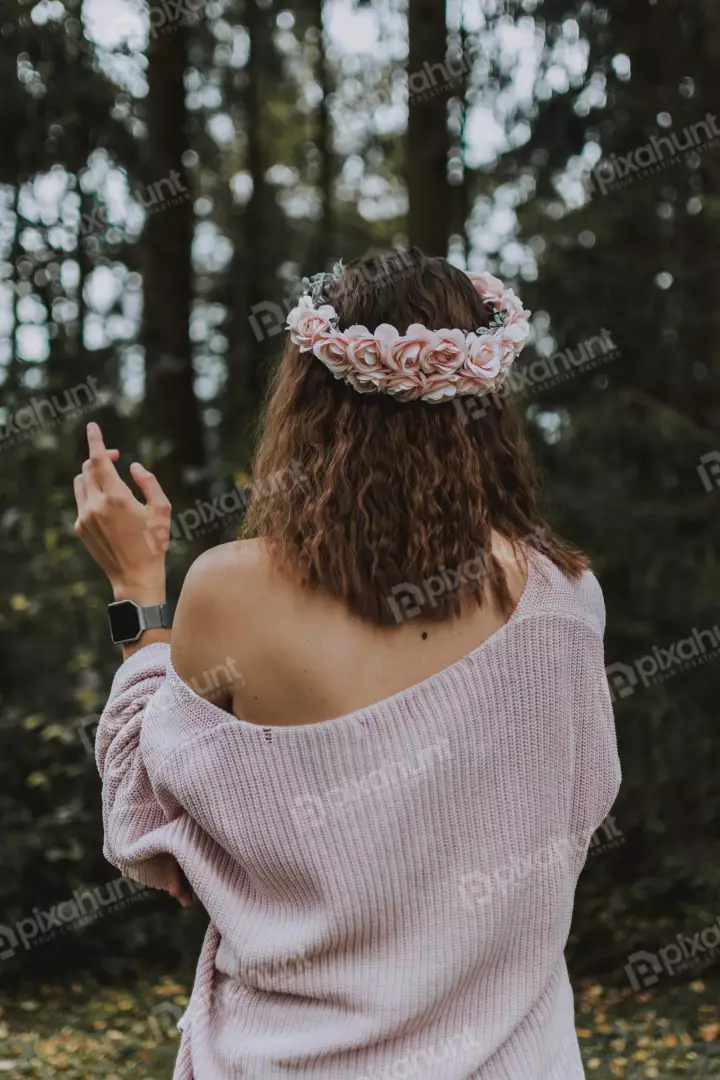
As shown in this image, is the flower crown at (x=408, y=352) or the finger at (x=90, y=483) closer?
the flower crown at (x=408, y=352)

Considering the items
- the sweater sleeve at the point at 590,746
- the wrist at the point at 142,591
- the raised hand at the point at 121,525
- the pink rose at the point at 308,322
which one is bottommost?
the sweater sleeve at the point at 590,746

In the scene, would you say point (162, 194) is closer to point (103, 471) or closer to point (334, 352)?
point (103, 471)

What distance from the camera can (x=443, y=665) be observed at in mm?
1545

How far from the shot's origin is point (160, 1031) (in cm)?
534

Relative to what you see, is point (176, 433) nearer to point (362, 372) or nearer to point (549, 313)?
point (549, 313)

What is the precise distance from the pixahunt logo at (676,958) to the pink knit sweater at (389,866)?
14.3 feet

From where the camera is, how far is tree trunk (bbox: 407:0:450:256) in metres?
6.87

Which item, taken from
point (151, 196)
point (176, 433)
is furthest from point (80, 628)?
point (151, 196)

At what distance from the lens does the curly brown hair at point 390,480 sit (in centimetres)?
154

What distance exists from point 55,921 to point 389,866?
16.2 feet

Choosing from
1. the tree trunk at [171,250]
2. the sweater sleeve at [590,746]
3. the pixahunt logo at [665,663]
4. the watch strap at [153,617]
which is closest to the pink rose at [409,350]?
the sweater sleeve at [590,746]

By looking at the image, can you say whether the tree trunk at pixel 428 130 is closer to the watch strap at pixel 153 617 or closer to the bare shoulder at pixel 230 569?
the watch strap at pixel 153 617

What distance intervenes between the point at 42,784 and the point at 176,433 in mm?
2430

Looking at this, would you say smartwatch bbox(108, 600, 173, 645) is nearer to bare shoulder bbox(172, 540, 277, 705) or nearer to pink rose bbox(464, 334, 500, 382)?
bare shoulder bbox(172, 540, 277, 705)
